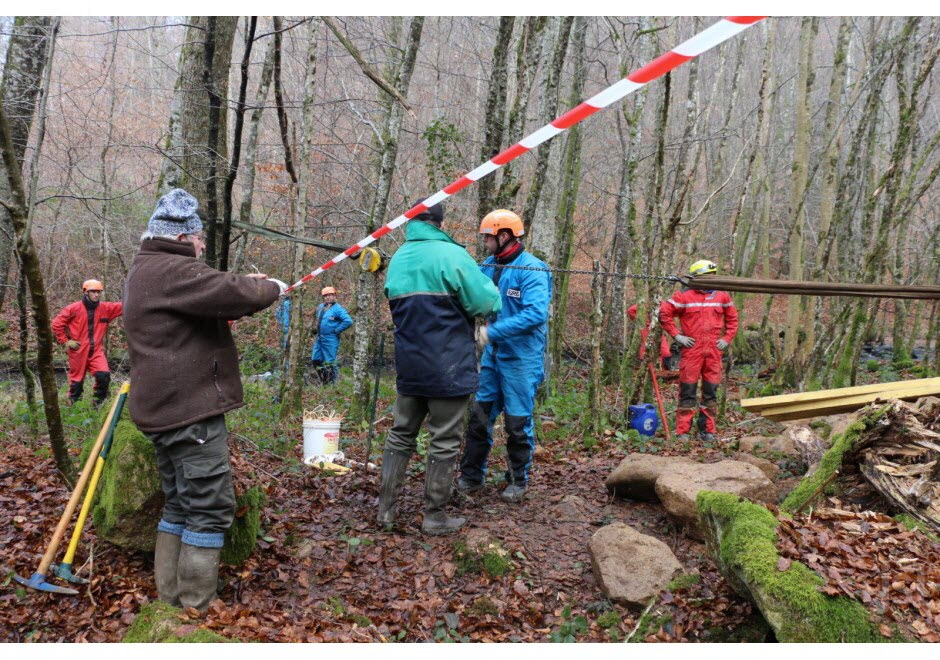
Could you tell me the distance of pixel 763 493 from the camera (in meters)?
5.05

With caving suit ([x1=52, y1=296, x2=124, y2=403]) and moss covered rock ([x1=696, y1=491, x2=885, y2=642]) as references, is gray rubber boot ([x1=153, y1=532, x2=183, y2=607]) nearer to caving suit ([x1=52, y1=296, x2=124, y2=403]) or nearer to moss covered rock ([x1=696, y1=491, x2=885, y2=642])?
moss covered rock ([x1=696, y1=491, x2=885, y2=642])

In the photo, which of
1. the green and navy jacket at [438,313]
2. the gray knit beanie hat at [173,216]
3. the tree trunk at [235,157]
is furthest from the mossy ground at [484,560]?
the tree trunk at [235,157]

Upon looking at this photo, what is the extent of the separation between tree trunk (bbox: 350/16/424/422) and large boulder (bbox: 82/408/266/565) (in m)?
3.83

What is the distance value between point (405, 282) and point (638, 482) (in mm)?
2568

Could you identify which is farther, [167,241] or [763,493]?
[763,493]

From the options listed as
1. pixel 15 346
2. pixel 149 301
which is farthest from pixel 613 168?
pixel 149 301

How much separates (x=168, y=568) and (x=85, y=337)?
24.4ft

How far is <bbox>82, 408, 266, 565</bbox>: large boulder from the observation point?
395 centimetres

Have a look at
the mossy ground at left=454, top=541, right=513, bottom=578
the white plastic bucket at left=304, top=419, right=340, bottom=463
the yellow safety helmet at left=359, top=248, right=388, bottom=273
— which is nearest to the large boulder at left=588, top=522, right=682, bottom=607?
the mossy ground at left=454, top=541, right=513, bottom=578

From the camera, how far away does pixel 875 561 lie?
3191 millimetres

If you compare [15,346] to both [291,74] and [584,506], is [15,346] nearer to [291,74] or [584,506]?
[291,74]

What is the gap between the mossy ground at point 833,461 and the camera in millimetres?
4352

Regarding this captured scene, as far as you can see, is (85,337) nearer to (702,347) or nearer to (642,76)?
(702,347)

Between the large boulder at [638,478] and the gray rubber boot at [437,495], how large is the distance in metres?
1.58
